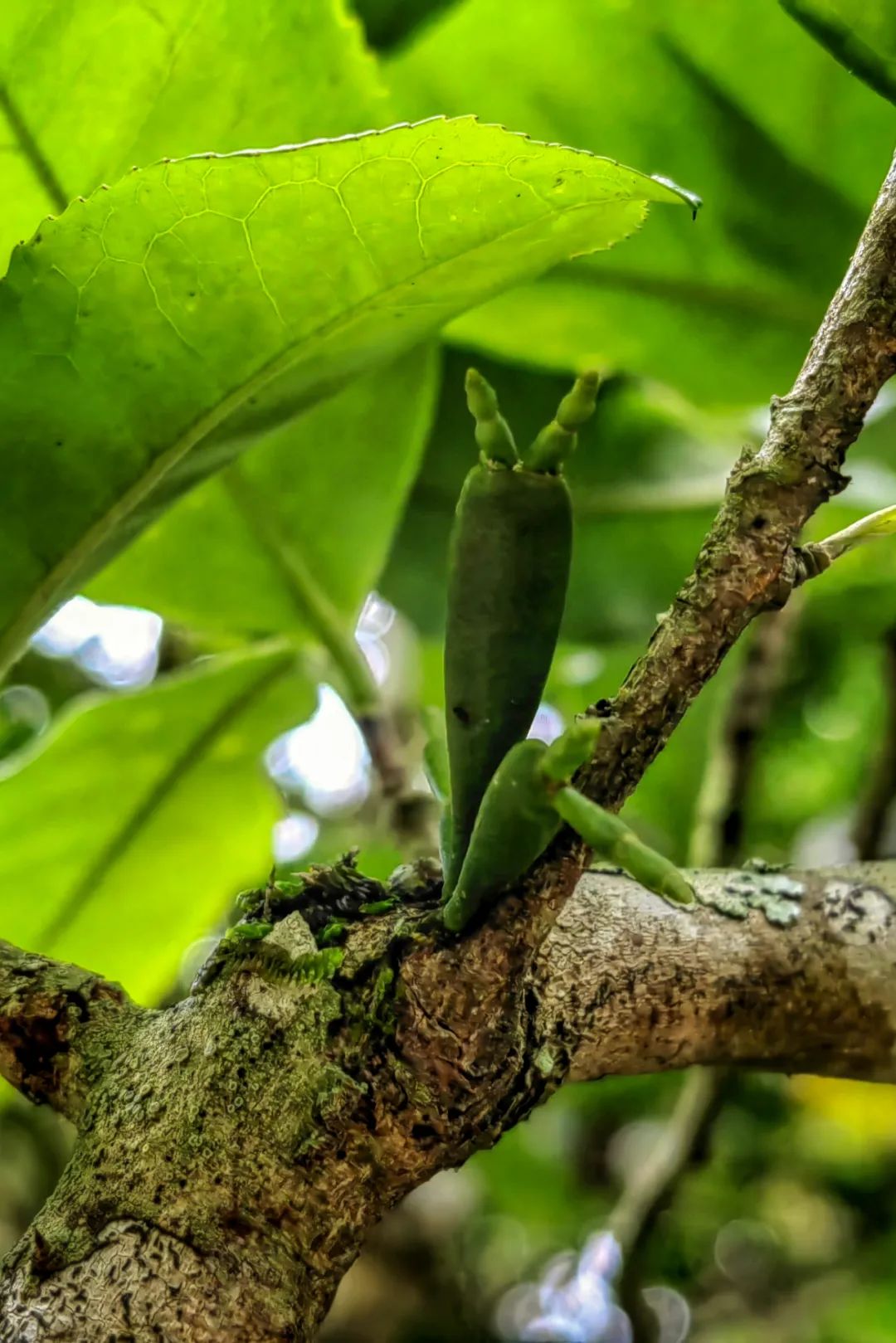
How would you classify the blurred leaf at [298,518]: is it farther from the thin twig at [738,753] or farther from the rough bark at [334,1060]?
the rough bark at [334,1060]

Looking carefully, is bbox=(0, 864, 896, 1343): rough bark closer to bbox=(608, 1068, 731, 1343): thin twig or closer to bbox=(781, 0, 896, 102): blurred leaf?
bbox=(781, 0, 896, 102): blurred leaf

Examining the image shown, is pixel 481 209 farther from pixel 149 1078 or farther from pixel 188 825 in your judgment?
pixel 188 825

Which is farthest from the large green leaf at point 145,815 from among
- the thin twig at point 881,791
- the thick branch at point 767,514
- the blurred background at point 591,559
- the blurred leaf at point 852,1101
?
the blurred leaf at point 852,1101

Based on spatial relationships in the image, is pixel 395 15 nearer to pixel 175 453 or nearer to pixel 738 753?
pixel 175 453

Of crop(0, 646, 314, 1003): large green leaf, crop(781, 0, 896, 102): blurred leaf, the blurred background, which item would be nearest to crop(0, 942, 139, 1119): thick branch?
the blurred background

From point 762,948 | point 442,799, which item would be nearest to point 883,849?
point 762,948
